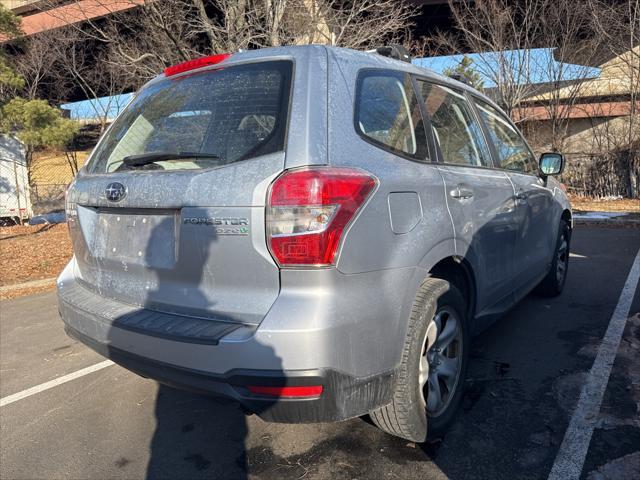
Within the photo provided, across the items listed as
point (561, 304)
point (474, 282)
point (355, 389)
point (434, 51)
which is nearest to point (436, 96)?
point (474, 282)

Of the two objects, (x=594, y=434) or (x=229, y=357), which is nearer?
(x=229, y=357)

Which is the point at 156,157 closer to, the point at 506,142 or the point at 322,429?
the point at 322,429

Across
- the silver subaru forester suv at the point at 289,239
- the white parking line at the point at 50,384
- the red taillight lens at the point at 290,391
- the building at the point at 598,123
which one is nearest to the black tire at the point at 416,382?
the silver subaru forester suv at the point at 289,239

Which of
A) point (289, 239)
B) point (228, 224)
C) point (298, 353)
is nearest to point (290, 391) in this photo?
point (298, 353)

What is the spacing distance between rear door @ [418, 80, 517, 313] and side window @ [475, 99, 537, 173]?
0.24 meters

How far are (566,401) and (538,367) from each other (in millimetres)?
511

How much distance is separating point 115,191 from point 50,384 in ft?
7.02

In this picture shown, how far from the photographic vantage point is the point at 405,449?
258cm

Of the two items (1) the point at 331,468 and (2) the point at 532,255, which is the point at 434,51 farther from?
(1) the point at 331,468

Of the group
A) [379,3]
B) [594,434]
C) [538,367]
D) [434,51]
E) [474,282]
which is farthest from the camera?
[434,51]

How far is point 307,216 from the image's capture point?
6.41 ft

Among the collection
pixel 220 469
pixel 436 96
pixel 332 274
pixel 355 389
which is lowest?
pixel 220 469

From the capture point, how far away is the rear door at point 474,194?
109 inches

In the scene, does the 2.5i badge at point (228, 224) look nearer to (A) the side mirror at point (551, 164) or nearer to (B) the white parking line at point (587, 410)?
(B) the white parking line at point (587, 410)
